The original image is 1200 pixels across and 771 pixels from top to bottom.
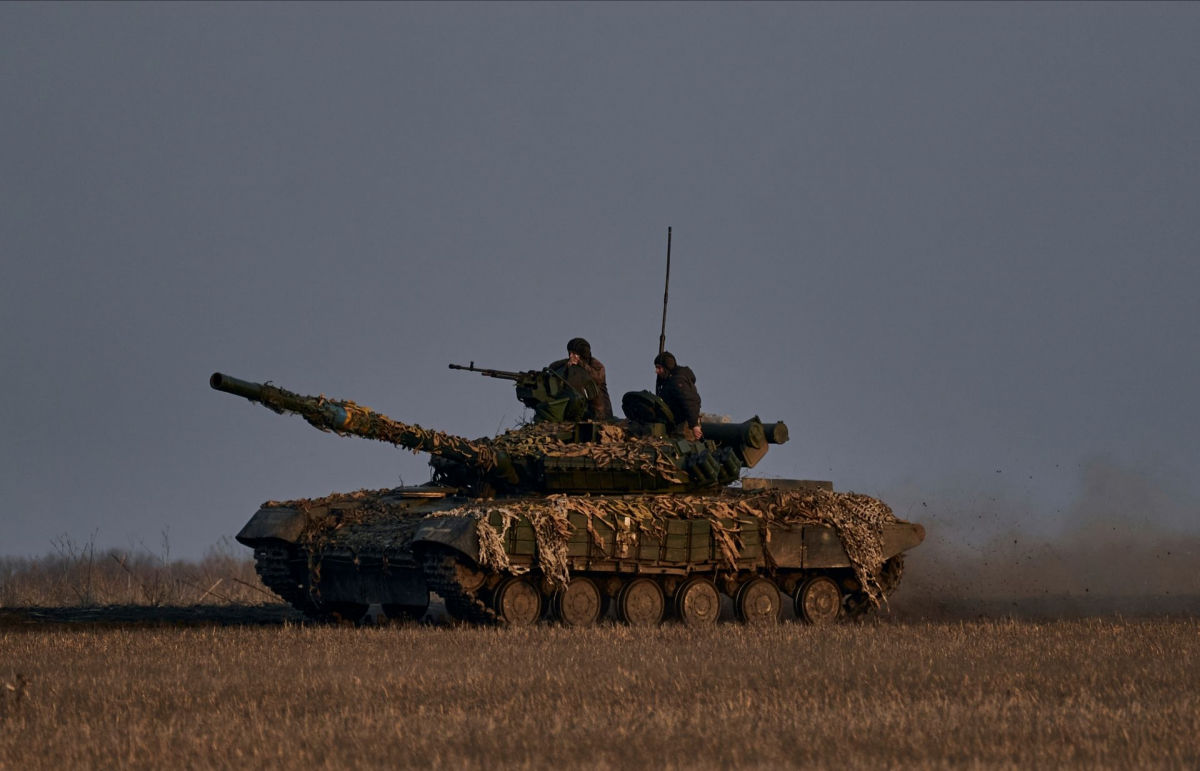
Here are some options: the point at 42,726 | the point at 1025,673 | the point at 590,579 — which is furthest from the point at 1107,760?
the point at 590,579

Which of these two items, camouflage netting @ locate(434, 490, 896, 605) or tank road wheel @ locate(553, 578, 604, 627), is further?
tank road wheel @ locate(553, 578, 604, 627)

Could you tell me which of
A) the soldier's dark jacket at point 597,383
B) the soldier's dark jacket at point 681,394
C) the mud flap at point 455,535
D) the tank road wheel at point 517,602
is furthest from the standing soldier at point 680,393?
the mud flap at point 455,535

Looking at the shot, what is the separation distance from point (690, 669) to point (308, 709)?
3.75 metres

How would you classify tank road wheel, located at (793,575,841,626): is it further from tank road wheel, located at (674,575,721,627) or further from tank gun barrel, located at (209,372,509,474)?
tank gun barrel, located at (209,372,509,474)

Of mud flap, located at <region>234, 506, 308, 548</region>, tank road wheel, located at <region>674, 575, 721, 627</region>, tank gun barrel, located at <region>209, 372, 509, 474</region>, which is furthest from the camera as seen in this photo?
mud flap, located at <region>234, 506, 308, 548</region>

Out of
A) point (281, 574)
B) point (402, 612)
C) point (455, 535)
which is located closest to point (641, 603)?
point (455, 535)

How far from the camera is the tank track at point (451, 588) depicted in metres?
20.0

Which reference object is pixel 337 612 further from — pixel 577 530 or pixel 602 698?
pixel 602 698

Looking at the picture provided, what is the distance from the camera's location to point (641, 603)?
21.8 m

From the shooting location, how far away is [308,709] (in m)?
13.3

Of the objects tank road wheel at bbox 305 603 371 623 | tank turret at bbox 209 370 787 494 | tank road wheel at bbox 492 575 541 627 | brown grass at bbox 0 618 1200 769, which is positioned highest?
tank turret at bbox 209 370 787 494

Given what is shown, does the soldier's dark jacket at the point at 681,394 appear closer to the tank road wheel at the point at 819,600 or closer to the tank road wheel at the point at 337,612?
the tank road wheel at the point at 819,600

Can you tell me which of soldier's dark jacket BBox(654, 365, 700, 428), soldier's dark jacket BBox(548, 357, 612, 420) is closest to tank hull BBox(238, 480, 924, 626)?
soldier's dark jacket BBox(654, 365, 700, 428)

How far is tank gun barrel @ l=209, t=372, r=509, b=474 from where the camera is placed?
63.5 ft
